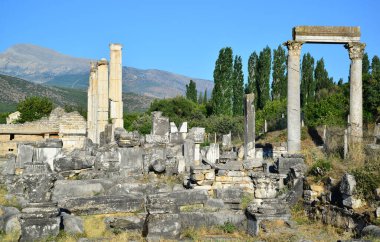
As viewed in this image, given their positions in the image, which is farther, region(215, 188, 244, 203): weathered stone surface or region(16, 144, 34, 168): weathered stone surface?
region(16, 144, 34, 168): weathered stone surface

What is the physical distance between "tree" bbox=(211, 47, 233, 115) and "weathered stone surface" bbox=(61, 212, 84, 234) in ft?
139

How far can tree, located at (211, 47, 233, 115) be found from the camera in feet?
171

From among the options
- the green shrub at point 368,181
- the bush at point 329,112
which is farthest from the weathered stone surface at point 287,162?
the bush at point 329,112

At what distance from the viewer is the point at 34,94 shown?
115 metres

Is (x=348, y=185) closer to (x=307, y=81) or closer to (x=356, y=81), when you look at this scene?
(x=356, y=81)

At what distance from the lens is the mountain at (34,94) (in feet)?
355

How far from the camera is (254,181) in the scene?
13.2 meters

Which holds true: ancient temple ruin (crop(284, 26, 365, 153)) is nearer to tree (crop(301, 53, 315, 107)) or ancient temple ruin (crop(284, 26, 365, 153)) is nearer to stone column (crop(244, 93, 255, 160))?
stone column (crop(244, 93, 255, 160))


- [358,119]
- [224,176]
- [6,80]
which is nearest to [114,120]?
[358,119]

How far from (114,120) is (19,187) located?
1488 cm

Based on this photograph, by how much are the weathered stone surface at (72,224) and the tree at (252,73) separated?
46.1 meters

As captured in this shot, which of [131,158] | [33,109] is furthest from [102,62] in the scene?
[33,109]

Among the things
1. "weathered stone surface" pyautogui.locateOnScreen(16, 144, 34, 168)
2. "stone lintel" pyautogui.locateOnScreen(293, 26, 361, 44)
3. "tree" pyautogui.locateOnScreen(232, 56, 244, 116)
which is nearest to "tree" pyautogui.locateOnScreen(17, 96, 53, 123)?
"tree" pyautogui.locateOnScreen(232, 56, 244, 116)

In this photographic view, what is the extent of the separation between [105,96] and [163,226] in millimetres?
20190
